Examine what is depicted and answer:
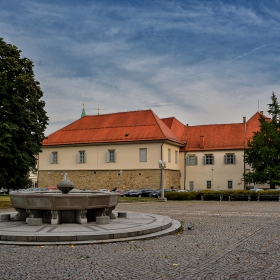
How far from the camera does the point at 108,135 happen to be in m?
56.8

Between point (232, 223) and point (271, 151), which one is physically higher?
point (271, 151)

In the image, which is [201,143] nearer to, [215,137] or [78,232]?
[215,137]

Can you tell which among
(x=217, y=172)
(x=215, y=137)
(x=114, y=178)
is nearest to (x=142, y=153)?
(x=114, y=178)

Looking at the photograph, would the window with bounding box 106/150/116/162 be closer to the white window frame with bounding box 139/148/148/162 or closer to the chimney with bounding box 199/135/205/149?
the white window frame with bounding box 139/148/148/162

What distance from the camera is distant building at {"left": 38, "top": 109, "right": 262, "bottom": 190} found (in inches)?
2127

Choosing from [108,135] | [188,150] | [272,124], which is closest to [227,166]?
[188,150]

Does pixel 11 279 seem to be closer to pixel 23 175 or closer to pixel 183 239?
pixel 183 239

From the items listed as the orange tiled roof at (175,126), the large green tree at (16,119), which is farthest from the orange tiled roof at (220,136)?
the large green tree at (16,119)

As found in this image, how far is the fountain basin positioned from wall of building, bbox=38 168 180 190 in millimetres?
38645

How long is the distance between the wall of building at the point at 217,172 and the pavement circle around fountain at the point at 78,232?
143 feet

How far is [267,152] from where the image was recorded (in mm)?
48250

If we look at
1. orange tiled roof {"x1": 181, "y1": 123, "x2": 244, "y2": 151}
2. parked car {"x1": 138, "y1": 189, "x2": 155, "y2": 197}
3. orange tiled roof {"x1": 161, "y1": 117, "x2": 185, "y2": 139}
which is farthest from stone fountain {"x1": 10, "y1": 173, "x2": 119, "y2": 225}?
orange tiled roof {"x1": 161, "y1": 117, "x2": 185, "y2": 139}

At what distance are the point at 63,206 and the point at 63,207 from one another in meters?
0.03

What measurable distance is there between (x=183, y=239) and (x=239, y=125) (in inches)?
1953
